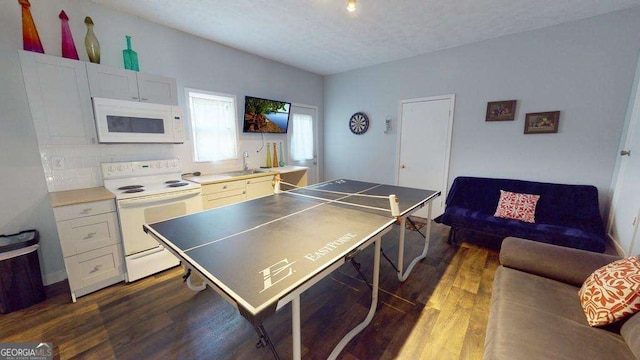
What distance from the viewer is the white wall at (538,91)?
2566 millimetres

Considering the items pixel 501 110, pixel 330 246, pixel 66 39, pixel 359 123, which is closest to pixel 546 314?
pixel 330 246

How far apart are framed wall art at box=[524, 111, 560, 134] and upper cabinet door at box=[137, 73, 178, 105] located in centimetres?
436

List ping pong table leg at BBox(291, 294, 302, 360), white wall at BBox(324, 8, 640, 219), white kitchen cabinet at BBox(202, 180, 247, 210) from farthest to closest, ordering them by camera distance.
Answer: white kitchen cabinet at BBox(202, 180, 247, 210), white wall at BBox(324, 8, 640, 219), ping pong table leg at BBox(291, 294, 302, 360)

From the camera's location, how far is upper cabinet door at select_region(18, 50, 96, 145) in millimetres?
1905

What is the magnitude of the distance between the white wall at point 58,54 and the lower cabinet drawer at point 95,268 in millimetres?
578

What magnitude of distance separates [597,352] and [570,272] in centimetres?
62

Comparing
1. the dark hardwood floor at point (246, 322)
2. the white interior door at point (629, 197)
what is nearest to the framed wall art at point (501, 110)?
the white interior door at point (629, 197)

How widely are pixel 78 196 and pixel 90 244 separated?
0.44 meters

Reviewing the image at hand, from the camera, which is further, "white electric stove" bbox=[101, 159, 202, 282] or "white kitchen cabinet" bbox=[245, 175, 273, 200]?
"white kitchen cabinet" bbox=[245, 175, 273, 200]

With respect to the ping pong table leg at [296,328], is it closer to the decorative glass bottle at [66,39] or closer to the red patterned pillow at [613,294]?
the red patterned pillow at [613,294]

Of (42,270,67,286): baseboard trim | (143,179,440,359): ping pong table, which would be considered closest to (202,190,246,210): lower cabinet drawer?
(143,179,440,359): ping pong table

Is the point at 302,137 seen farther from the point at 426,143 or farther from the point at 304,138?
the point at 426,143

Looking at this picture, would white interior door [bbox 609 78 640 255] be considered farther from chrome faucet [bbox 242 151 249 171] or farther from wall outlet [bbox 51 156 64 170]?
wall outlet [bbox 51 156 64 170]

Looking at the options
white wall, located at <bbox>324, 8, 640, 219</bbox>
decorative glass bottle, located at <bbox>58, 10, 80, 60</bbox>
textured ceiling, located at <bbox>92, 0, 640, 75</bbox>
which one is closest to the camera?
decorative glass bottle, located at <bbox>58, 10, 80, 60</bbox>
